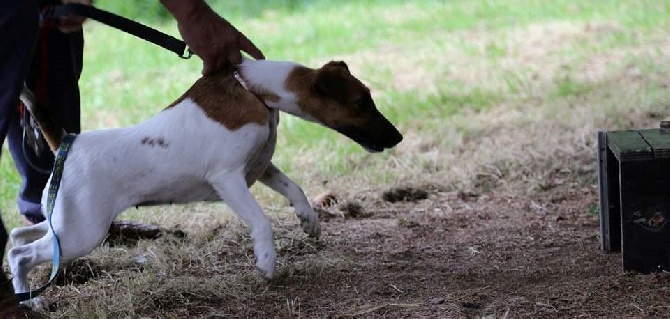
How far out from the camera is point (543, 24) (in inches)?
356

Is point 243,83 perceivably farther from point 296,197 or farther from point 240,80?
point 296,197

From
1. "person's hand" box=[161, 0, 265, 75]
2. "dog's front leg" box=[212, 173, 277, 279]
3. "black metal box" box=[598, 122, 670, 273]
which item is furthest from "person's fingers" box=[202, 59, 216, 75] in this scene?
"black metal box" box=[598, 122, 670, 273]

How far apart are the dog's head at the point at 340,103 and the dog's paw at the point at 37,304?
3.43 ft

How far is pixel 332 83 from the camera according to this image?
138 inches

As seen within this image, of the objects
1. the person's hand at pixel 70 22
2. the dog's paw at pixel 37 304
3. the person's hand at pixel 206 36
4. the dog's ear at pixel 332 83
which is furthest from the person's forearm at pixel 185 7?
the dog's paw at pixel 37 304

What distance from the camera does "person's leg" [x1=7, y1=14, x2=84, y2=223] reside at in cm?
413

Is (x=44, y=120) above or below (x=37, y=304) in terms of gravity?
above

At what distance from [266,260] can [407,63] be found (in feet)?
16.0

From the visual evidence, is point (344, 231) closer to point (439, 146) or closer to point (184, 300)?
point (184, 300)

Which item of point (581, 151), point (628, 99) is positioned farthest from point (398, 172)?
point (628, 99)

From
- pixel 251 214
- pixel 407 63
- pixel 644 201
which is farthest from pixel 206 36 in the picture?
pixel 407 63

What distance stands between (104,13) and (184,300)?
0.96 m

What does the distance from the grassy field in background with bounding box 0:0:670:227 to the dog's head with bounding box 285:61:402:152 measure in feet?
5.88

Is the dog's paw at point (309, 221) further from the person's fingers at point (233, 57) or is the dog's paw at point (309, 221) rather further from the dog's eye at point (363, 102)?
the person's fingers at point (233, 57)
